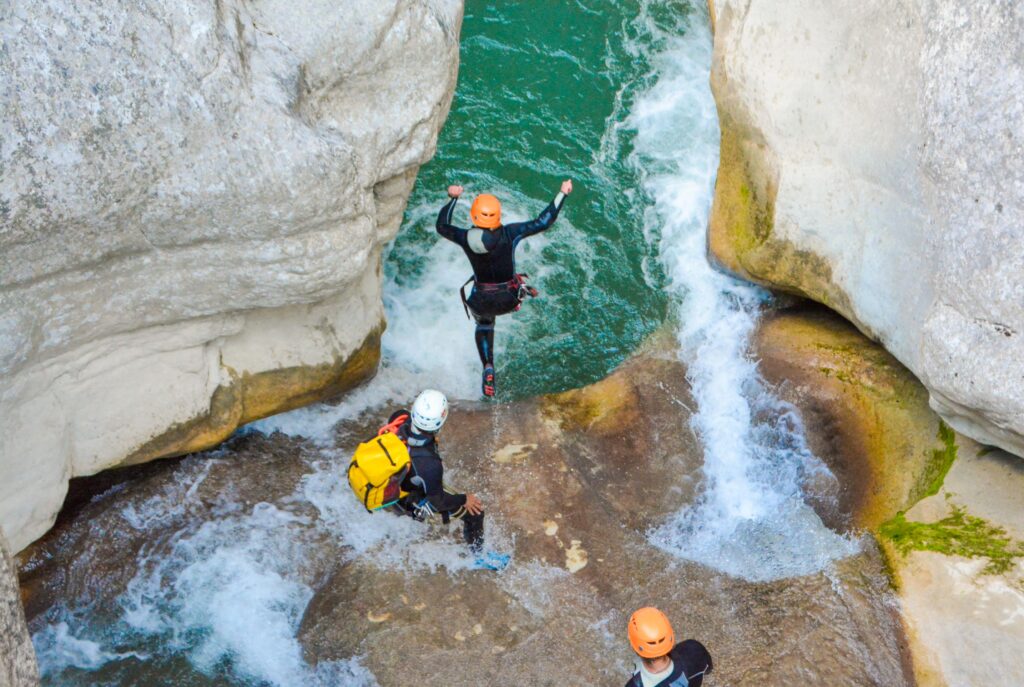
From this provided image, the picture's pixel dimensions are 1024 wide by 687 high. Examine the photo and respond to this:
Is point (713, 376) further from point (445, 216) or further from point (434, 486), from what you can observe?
point (434, 486)

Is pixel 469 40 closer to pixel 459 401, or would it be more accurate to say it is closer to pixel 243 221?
pixel 459 401

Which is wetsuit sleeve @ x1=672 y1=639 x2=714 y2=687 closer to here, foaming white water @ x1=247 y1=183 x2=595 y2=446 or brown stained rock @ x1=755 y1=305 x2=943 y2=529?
Result: brown stained rock @ x1=755 y1=305 x2=943 y2=529

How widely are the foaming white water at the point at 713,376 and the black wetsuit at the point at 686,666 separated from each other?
150 cm

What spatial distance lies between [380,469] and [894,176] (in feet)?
15.0

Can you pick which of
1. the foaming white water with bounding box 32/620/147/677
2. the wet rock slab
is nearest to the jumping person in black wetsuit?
the wet rock slab

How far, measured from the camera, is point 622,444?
9.49 m

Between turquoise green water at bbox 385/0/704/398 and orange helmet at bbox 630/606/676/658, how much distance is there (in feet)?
13.0

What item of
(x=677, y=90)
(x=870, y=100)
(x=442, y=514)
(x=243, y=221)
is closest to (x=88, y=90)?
(x=243, y=221)

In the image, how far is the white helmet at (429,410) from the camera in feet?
25.3

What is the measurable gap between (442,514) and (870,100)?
478cm

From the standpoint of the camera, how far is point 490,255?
9.47m

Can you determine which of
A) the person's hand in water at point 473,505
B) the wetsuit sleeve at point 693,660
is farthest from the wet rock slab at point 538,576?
the wetsuit sleeve at point 693,660

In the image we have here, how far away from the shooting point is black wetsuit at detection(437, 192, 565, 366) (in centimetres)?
934

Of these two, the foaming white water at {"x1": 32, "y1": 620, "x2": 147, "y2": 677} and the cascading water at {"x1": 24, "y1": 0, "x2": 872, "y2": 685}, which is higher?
the cascading water at {"x1": 24, "y1": 0, "x2": 872, "y2": 685}
